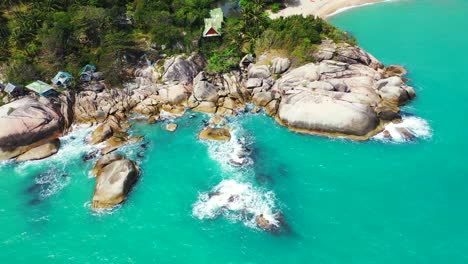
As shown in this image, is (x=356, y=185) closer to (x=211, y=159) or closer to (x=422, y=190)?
(x=422, y=190)

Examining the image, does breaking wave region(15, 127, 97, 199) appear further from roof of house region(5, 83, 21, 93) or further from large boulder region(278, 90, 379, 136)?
large boulder region(278, 90, 379, 136)

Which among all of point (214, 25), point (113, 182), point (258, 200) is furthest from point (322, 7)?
point (113, 182)

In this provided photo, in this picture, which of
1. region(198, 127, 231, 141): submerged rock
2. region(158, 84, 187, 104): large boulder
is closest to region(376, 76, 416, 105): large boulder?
region(198, 127, 231, 141): submerged rock

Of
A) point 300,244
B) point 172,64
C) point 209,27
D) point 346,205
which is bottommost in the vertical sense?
point 300,244

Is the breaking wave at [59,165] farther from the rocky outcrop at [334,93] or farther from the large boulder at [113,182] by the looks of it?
the rocky outcrop at [334,93]

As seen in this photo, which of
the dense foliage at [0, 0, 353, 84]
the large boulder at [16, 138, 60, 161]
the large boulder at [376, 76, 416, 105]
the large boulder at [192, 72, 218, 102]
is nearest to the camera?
the large boulder at [16, 138, 60, 161]

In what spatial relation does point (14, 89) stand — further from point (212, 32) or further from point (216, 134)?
point (212, 32)

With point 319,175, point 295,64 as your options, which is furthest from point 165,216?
point 295,64
